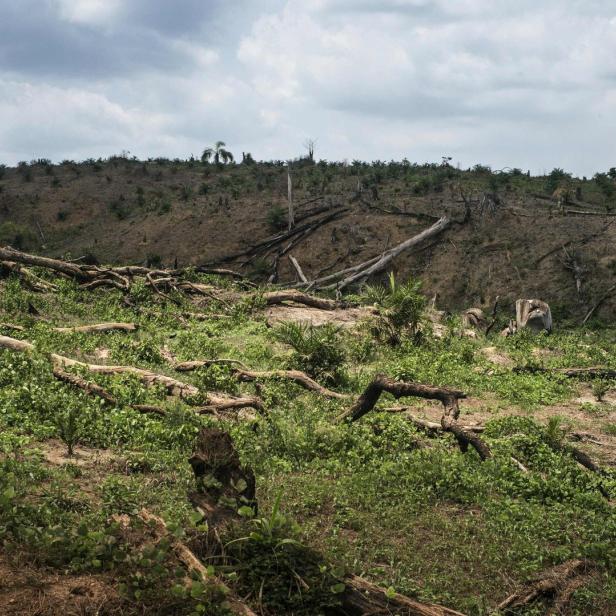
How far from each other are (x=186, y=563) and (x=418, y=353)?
37.8ft

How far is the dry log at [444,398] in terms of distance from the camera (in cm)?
861

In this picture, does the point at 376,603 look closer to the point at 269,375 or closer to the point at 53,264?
the point at 269,375

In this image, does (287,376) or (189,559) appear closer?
(189,559)

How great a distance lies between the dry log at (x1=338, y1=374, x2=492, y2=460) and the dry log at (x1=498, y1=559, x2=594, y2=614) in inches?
97.6

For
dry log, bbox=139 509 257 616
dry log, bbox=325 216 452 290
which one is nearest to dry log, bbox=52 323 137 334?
dry log, bbox=139 509 257 616

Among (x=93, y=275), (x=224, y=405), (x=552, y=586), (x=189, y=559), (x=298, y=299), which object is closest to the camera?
(x=189, y=559)

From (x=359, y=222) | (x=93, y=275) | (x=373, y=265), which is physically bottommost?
(x=373, y=265)

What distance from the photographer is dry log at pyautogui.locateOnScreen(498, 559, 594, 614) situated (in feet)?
17.9

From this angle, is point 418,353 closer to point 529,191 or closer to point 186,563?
point 186,563

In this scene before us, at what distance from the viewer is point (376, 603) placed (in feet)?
15.9

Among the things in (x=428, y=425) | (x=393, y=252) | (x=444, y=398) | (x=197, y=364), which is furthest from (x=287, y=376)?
(x=393, y=252)

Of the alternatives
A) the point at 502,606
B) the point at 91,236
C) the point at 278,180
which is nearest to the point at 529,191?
the point at 278,180

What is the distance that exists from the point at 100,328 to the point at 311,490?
335 inches

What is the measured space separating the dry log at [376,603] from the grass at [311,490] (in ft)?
0.51
